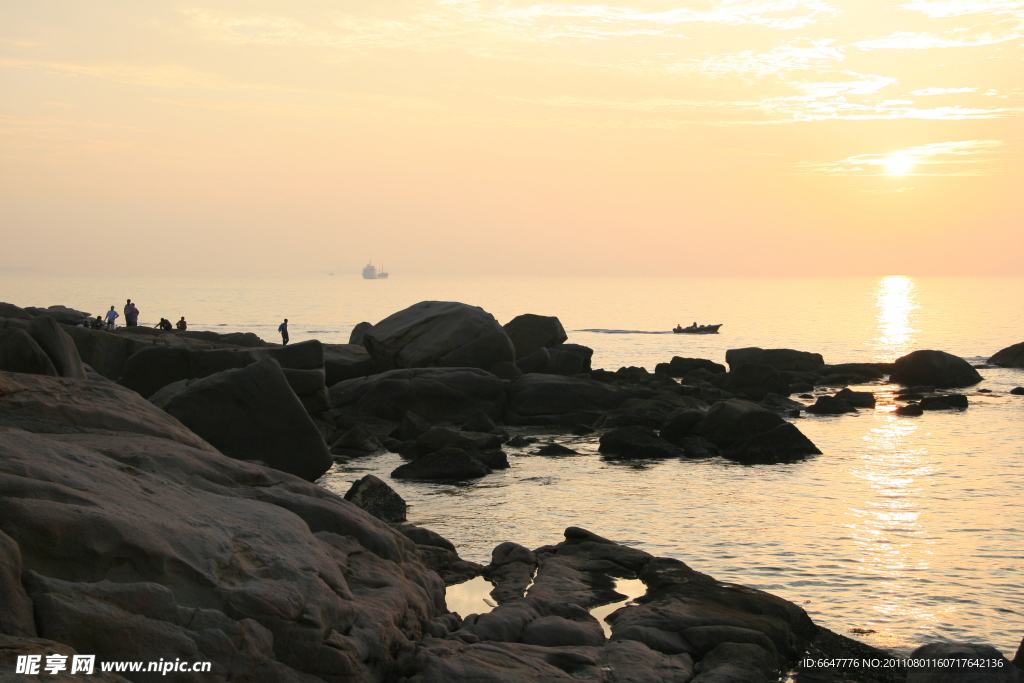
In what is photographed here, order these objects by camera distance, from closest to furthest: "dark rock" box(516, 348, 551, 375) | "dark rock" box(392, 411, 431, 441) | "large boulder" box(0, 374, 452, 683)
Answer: "large boulder" box(0, 374, 452, 683), "dark rock" box(392, 411, 431, 441), "dark rock" box(516, 348, 551, 375)

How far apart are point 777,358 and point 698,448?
1141 inches

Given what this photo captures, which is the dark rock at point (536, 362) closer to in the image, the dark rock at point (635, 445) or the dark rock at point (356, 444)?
the dark rock at point (635, 445)

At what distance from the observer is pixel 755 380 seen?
38031mm

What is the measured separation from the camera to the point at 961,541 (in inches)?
547

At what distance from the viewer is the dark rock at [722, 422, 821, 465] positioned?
21.8 meters

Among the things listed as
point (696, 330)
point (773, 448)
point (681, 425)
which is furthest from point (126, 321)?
point (696, 330)

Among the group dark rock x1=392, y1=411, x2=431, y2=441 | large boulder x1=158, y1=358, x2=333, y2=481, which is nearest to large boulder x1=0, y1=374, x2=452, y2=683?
large boulder x1=158, y1=358, x2=333, y2=481

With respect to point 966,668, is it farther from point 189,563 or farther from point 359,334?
point 359,334

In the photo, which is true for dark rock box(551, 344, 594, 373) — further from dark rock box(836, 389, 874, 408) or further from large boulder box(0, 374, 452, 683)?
large boulder box(0, 374, 452, 683)

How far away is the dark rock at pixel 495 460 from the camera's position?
2062 centimetres

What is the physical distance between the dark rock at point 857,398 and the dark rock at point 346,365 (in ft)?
64.2

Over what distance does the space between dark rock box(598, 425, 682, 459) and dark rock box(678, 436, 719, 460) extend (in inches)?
12.3

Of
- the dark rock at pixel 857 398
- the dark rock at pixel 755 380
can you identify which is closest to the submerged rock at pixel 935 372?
the dark rock at pixel 755 380

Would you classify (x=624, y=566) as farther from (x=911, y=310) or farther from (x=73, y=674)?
(x=911, y=310)
